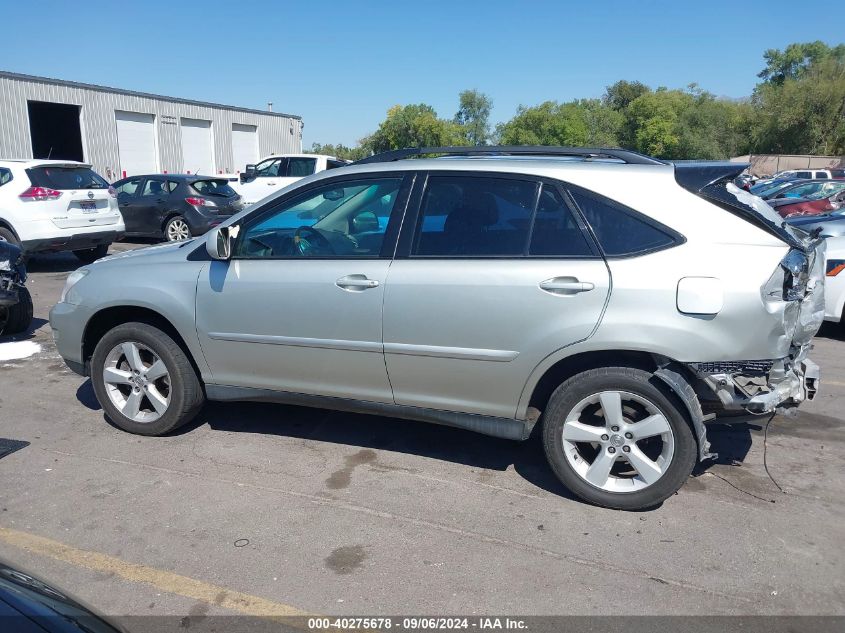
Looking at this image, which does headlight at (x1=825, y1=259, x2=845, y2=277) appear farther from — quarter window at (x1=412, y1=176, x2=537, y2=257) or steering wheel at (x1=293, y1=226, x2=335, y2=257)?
steering wheel at (x1=293, y1=226, x2=335, y2=257)

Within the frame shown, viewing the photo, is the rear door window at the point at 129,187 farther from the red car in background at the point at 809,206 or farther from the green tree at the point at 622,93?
the green tree at the point at 622,93

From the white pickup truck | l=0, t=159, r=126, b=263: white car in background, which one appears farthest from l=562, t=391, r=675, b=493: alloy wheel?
the white pickup truck

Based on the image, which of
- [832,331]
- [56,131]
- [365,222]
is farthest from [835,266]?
[56,131]

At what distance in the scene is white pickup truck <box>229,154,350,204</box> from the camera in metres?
17.6

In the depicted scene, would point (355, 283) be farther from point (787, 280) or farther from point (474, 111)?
point (474, 111)

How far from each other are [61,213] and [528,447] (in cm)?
937

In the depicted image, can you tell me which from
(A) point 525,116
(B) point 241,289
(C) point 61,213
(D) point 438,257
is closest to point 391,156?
(D) point 438,257

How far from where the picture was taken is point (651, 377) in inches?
142

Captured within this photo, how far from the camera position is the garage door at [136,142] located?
3041cm

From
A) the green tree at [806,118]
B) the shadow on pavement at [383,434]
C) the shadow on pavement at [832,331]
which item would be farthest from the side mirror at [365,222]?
the green tree at [806,118]

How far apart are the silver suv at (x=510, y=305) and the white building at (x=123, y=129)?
84.3 ft

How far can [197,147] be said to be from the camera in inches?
1351

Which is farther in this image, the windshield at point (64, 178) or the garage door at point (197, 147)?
the garage door at point (197, 147)

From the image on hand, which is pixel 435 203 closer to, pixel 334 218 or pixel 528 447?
pixel 334 218
